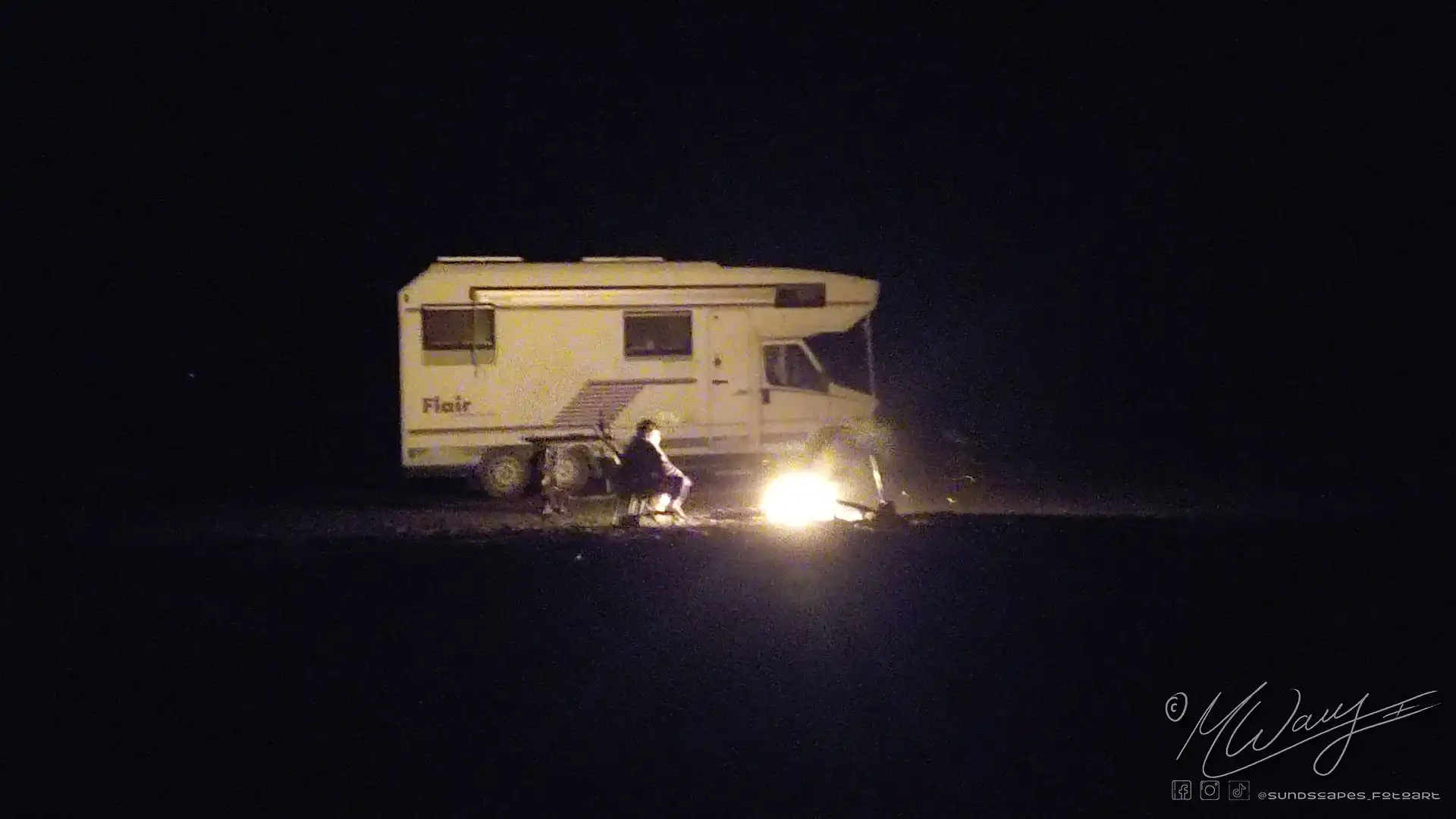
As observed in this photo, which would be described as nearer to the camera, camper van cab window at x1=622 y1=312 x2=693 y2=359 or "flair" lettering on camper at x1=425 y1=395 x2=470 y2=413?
"flair" lettering on camper at x1=425 y1=395 x2=470 y2=413

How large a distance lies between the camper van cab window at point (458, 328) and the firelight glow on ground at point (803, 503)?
473 centimetres

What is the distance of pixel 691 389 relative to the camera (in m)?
18.0

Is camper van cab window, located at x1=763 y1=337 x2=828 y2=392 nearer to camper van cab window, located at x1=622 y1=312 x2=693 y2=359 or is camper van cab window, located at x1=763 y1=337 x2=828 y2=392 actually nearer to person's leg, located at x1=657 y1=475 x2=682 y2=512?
camper van cab window, located at x1=622 y1=312 x2=693 y2=359

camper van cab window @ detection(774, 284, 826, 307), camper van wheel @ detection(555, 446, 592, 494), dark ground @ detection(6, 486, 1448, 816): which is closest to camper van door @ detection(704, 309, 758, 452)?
camper van cab window @ detection(774, 284, 826, 307)

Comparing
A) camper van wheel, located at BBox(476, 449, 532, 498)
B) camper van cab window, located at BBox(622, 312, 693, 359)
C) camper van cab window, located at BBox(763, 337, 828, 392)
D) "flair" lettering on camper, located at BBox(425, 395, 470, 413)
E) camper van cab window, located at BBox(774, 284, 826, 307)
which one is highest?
camper van cab window, located at BBox(774, 284, 826, 307)

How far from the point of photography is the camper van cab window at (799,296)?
1827 centimetres

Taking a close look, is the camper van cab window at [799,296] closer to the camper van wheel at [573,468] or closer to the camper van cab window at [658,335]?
the camper van cab window at [658,335]

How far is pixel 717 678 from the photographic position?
724 centimetres

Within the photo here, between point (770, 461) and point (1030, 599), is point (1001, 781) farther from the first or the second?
point (770, 461)

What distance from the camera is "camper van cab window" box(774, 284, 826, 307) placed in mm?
18266

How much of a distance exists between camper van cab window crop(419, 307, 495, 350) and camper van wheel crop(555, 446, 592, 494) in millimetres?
1685

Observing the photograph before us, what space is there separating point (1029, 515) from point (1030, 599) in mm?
5679

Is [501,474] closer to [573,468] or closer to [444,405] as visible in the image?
[573,468]

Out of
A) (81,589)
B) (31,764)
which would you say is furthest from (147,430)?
(31,764)
